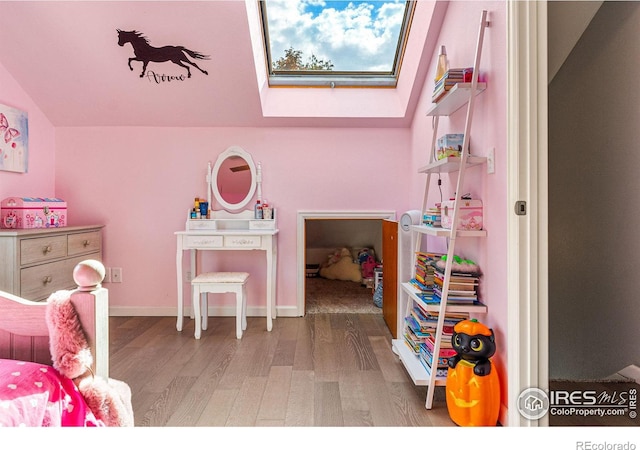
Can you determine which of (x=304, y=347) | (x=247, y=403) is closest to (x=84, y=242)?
(x=304, y=347)

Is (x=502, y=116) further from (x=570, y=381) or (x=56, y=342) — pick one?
(x=56, y=342)

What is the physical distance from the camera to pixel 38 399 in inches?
32.4

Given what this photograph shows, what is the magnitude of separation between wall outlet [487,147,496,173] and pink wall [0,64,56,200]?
3.27 m

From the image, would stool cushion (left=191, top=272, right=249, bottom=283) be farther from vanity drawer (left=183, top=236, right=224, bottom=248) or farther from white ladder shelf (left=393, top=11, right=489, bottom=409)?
white ladder shelf (left=393, top=11, right=489, bottom=409)

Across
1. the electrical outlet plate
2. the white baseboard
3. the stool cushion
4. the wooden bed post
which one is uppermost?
the wooden bed post

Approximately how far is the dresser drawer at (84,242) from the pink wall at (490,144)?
2796 millimetres

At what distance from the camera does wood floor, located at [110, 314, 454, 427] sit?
1.69 meters

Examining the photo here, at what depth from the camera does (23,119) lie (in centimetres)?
294

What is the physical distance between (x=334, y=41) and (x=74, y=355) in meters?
2.78

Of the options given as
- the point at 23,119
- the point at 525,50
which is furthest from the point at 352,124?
the point at 23,119

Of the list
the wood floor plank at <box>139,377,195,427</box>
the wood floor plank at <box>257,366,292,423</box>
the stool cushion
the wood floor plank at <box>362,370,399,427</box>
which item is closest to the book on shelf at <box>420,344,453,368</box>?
the wood floor plank at <box>362,370,399,427</box>

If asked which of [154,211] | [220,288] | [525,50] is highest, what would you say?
[525,50]

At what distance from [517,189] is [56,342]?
1528mm

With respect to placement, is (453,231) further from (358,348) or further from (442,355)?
(358,348)
